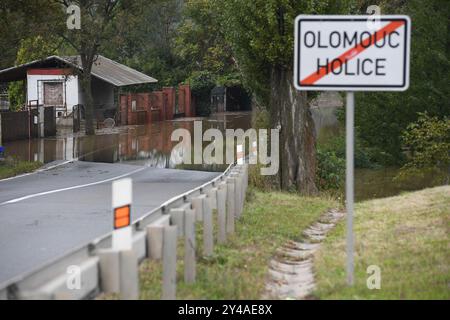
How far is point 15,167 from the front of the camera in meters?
25.8

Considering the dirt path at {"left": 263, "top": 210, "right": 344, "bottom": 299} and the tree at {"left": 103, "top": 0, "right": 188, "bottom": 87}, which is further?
the tree at {"left": 103, "top": 0, "right": 188, "bottom": 87}

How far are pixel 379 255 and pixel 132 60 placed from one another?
60.1 metres

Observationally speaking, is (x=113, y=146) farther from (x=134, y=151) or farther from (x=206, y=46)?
(x=206, y=46)

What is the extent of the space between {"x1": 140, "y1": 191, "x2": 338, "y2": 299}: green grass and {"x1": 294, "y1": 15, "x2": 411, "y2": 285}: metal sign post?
1.12 m

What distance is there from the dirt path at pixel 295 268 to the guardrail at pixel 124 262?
79 cm

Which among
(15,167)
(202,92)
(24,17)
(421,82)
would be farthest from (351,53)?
(202,92)

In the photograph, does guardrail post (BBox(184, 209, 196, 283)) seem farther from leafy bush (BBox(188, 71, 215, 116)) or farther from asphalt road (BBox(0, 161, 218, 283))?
leafy bush (BBox(188, 71, 215, 116))

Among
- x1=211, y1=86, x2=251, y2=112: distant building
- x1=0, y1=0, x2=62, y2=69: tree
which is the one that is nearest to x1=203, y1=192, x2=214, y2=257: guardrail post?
x1=0, y1=0, x2=62, y2=69: tree

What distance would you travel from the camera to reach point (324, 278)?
25.9 ft

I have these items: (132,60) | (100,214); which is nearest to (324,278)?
(100,214)

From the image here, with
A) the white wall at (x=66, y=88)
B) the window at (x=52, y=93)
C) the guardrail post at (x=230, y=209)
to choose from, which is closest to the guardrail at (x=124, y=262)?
the guardrail post at (x=230, y=209)

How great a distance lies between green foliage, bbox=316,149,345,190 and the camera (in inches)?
843

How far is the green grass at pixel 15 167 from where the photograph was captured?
80.9 ft

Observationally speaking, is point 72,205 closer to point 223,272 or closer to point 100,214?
point 100,214
